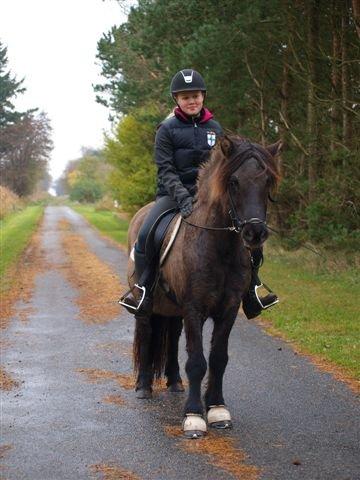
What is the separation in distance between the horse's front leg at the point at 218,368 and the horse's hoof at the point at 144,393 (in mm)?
918

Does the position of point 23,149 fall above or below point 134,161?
above

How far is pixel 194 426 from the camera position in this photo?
5633 mm

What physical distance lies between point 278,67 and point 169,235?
47.2 ft

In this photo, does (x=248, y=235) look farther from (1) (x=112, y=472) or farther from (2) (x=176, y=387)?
(2) (x=176, y=387)

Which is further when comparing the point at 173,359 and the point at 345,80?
the point at 345,80

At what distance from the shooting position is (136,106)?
30.7 meters

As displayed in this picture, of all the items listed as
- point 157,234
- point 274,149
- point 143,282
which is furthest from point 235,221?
point 143,282

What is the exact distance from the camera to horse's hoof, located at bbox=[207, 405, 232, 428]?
5836 mm

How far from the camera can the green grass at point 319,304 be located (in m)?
8.95

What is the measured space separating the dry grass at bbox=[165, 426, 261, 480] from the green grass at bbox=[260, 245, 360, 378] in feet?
8.50

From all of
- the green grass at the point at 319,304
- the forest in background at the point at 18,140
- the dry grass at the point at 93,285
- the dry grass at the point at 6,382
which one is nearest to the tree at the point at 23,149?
the forest in background at the point at 18,140

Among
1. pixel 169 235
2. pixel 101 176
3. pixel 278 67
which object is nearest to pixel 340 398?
pixel 169 235

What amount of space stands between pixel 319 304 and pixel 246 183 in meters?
7.38

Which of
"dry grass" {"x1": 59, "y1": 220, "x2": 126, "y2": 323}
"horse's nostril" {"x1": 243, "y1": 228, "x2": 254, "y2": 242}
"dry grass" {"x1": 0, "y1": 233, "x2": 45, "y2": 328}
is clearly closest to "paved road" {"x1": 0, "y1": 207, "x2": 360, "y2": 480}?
"horse's nostril" {"x1": 243, "y1": 228, "x2": 254, "y2": 242}
